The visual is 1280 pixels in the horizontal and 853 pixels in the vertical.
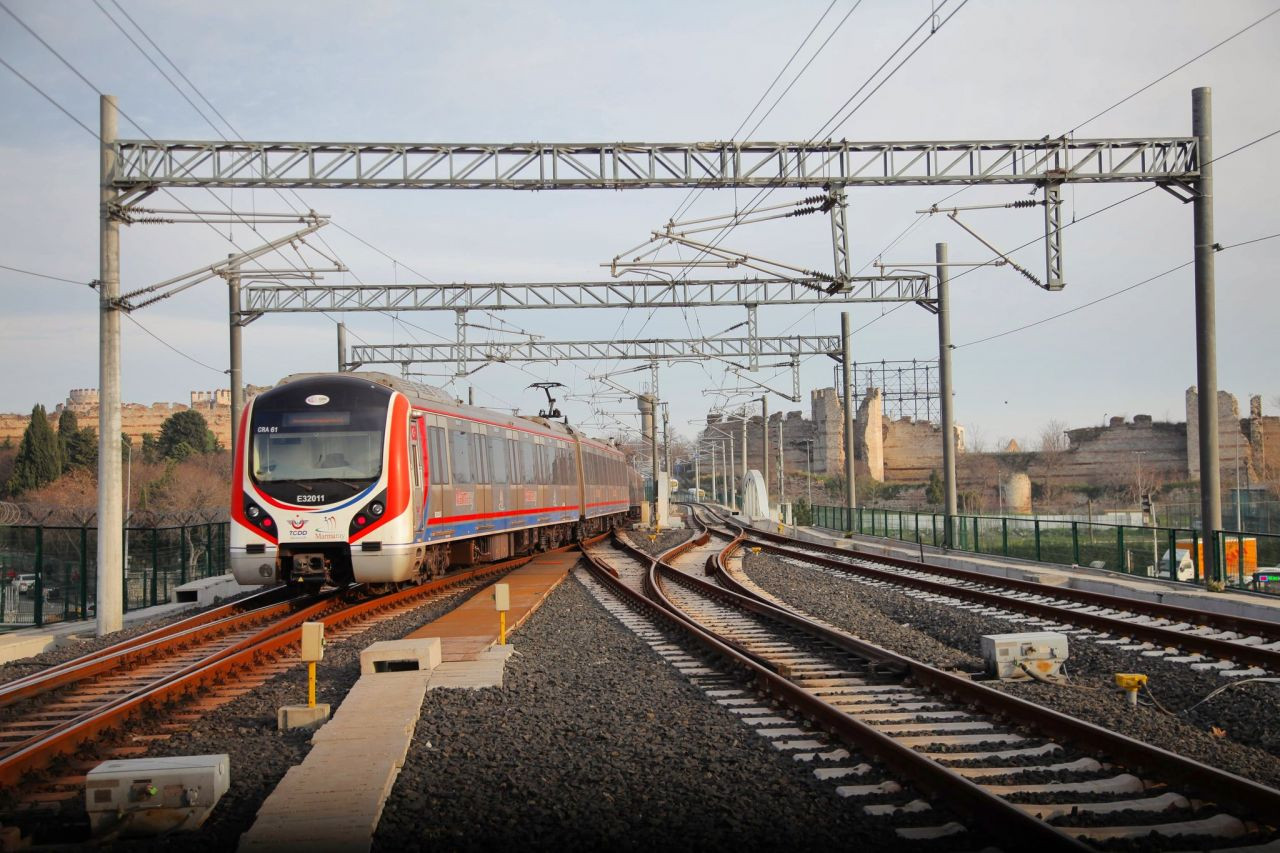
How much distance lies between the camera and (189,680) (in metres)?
9.77

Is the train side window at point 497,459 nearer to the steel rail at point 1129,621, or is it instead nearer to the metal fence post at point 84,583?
the metal fence post at point 84,583

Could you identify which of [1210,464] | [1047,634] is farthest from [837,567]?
[1047,634]

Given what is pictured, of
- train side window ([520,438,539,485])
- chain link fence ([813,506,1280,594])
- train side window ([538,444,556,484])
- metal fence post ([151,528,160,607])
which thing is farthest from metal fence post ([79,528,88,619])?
chain link fence ([813,506,1280,594])

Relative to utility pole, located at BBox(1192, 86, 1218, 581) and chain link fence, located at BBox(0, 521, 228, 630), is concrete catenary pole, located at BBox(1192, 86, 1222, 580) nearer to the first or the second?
utility pole, located at BBox(1192, 86, 1218, 581)

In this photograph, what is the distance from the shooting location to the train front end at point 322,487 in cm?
1522

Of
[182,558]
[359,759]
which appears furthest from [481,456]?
[359,759]

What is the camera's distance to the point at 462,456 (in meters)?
19.1

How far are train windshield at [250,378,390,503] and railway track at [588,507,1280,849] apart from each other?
22.2ft

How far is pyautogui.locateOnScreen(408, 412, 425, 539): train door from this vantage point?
15.9 metres

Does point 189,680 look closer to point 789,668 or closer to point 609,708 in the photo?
point 609,708

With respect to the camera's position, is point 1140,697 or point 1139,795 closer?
point 1139,795

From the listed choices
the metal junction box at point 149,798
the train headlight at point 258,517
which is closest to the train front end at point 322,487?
the train headlight at point 258,517

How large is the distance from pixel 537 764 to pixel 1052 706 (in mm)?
3956

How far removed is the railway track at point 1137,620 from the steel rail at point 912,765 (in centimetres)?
305
